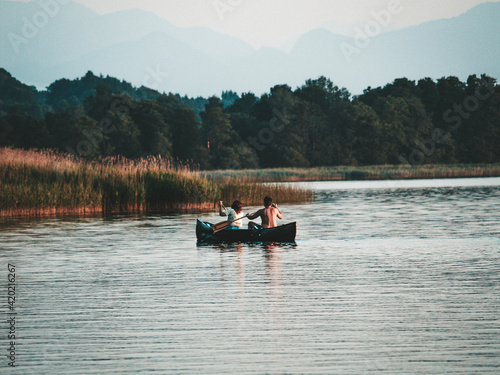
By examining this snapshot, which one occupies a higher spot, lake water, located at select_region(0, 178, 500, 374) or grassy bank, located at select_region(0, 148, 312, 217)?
grassy bank, located at select_region(0, 148, 312, 217)

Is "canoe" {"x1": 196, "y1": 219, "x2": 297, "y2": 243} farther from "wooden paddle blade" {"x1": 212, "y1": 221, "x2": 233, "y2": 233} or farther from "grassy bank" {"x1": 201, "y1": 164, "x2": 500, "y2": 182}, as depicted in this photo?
"grassy bank" {"x1": 201, "y1": 164, "x2": 500, "y2": 182}

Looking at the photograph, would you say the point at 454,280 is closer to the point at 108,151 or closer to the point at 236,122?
the point at 108,151

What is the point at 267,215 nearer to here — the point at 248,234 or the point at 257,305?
the point at 248,234

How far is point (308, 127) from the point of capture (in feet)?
312

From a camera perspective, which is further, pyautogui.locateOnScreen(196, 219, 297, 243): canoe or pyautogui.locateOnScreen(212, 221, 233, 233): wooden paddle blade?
pyautogui.locateOnScreen(212, 221, 233, 233): wooden paddle blade

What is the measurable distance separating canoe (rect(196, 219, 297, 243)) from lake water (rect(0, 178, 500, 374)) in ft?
0.84

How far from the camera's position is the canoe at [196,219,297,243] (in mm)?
17656

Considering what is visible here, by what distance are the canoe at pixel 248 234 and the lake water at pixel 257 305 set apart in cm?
26

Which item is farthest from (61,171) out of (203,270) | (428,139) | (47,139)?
(428,139)

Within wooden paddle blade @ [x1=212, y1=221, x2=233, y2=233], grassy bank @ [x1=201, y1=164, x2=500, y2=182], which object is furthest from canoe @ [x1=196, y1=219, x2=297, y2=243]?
grassy bank @ [x1=201, y1=164, x2=500, y2=182]

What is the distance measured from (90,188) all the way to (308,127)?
69.1m

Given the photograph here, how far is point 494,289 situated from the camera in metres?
10.8

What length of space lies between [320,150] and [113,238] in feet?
247

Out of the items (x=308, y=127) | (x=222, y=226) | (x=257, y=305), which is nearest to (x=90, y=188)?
(x=222, y=226)
